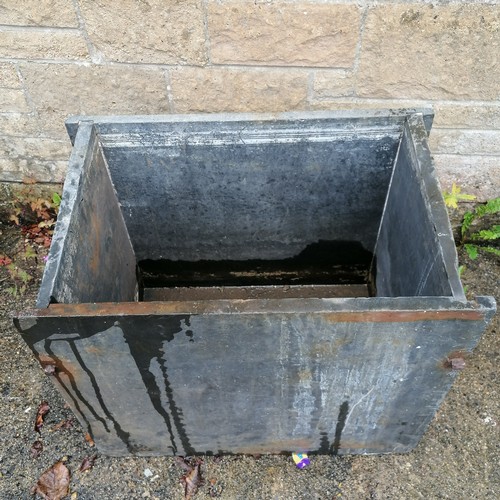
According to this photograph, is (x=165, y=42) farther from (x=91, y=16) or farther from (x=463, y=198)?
(x=463, y=198)

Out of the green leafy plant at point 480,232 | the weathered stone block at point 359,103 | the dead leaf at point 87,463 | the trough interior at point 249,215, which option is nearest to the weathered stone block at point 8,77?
the trough interior at point 249,215

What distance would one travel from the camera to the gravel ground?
2.49 meters

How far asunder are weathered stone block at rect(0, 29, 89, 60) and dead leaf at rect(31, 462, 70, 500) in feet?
7.02

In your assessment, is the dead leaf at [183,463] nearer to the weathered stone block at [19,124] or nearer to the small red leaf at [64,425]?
the small red leaf at [64,425]

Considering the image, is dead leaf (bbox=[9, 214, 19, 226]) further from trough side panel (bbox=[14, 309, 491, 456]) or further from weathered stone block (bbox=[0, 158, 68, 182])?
trough side panel (bbox=[14, 309, 491, 456])

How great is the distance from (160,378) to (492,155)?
2.35 meters

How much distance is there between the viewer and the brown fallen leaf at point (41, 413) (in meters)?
2.74

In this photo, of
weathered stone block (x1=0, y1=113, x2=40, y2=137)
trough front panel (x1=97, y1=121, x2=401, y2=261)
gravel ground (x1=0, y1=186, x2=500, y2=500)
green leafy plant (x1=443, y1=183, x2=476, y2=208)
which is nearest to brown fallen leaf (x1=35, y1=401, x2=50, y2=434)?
gravel ground (x1=0, y1=186, x2=500, y2=500)

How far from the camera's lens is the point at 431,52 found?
2.60 meters

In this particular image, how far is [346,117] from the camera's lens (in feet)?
7.98

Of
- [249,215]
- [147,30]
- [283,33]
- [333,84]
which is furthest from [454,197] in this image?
[147,30]

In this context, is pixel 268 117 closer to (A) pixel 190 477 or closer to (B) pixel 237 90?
(B) pixel 237 90

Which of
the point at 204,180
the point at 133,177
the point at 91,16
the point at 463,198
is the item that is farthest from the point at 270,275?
the point at 91,16

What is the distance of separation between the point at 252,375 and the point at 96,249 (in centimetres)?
97
